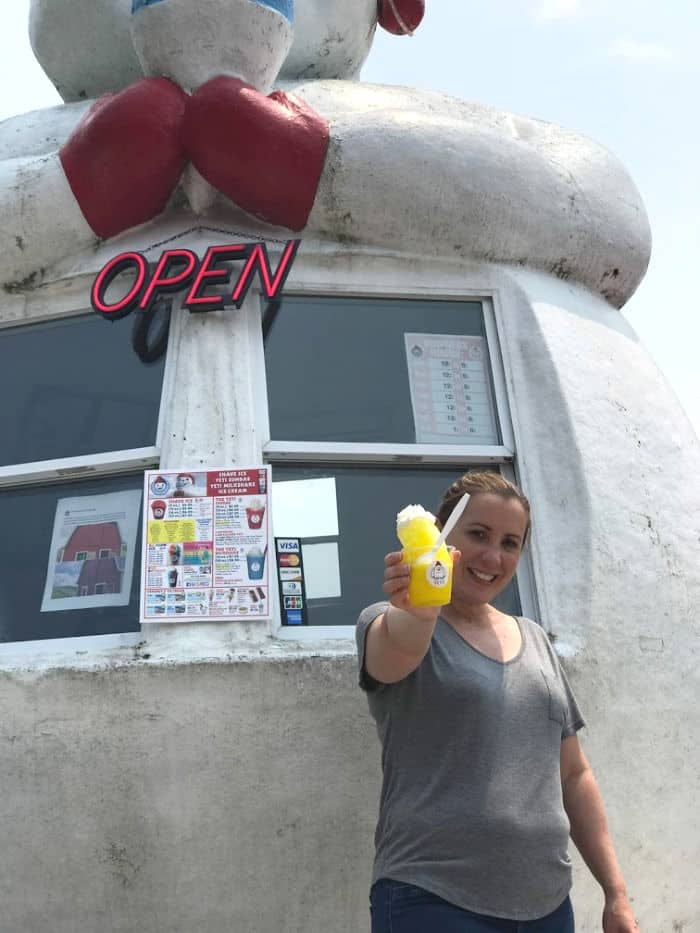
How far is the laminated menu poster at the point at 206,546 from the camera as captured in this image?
2979mm

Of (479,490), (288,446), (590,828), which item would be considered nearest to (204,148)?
(288,446)

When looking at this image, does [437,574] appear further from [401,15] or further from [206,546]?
[401,15]

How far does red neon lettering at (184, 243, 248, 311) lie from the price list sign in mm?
682

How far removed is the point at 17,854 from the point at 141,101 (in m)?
2.41

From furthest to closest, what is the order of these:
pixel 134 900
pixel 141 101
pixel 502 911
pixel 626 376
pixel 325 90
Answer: pixel 325 90 < pixel 626 376 < pixel 141 101 < pixel 134 900 < pixel 502 911

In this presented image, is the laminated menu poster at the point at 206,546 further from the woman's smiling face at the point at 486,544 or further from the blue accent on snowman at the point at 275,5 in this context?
the blue accent on snowman at the point at 275,5

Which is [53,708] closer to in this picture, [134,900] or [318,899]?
[134,900]

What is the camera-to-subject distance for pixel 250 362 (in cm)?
345

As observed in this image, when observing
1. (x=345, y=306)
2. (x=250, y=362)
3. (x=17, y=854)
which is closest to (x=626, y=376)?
(x=345, y=306)

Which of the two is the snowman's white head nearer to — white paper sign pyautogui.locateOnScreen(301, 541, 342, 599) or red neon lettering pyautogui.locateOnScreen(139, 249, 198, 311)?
red neon lettering pyautogui.locateOnScreen(139, 249, 198, 311)

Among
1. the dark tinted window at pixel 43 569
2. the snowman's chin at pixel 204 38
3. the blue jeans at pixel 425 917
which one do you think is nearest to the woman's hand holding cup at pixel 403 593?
the blue jeans at pixel 425 917

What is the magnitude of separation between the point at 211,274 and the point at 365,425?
73 cm

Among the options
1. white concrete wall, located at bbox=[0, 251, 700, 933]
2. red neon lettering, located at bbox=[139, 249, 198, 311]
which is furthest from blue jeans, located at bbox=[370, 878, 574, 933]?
red neon lettering, located at bbox=[139, 249, 198, 311]

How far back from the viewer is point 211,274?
3.44 m
